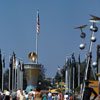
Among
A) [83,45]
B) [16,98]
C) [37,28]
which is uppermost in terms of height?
[37,28]

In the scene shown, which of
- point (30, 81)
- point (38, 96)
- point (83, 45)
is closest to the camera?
point (38, 96)

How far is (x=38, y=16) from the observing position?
62.4 m

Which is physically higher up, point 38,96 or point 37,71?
point 37,71

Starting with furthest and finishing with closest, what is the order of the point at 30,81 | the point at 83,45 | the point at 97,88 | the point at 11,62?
the point at 11,62
the point at 30,81
the point at 83,45
the point at 97,88

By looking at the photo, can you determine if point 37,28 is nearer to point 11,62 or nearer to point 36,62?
point 36,62

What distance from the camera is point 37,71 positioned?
2368 inches

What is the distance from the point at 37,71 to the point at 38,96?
37.2 metres

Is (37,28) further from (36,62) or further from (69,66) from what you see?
(69,66)

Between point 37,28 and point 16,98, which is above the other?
point 37,28

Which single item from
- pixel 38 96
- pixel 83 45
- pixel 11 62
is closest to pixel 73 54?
pixel 11 62

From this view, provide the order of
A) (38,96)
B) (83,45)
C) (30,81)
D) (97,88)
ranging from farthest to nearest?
(30,81), (83,45), (38,96), (97,88)

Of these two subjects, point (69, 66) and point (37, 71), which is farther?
point (69, 66)

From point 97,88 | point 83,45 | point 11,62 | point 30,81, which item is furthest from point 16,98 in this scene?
point 11,62

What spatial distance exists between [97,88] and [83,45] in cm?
860
